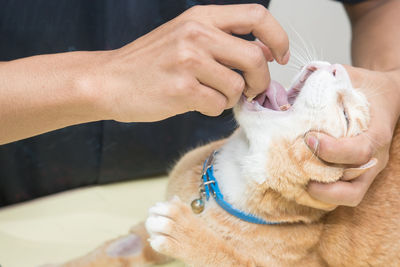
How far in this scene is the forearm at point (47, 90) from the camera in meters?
0.70

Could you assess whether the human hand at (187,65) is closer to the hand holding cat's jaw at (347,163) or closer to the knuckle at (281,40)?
the knuckle at (281,40)

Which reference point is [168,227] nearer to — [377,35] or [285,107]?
[285,107]

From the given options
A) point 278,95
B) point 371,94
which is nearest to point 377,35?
point 371,94

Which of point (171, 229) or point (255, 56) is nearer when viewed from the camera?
point (255, 56)

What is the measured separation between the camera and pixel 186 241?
35.0 inches

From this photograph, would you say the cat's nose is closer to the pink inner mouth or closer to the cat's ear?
the pink inner mouth

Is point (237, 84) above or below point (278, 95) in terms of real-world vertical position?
above

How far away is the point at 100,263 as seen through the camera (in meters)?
1.10

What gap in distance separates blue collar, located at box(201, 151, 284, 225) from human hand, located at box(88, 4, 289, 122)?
1.04ft

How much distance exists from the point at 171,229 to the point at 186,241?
0.04 metres

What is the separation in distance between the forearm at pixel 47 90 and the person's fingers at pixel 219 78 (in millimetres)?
187

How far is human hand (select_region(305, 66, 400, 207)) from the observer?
0.80 metres

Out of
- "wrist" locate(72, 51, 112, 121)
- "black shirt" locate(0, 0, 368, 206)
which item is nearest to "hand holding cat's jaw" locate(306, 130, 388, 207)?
"wrist" locate(72, 51, 112, 121)

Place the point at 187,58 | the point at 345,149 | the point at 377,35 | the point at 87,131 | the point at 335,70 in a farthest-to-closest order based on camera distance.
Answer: the point at 87,131 < the point at 377,35 < the point at 335,70 < the point at 345,149 < the point at 187,58
